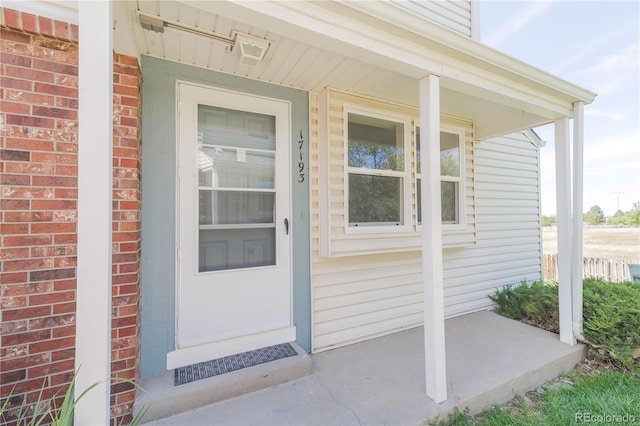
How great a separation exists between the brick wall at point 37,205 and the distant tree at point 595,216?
31.5m

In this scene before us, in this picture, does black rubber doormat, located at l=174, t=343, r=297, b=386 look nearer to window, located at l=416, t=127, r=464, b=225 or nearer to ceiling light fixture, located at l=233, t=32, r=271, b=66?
ceiling light fixture, located at l=233, t=32, r=271, b=66

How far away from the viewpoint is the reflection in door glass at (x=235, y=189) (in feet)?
8.03

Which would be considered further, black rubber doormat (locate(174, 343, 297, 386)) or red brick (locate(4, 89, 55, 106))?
black rubber doormat (locate(174, 343, 297, 386))

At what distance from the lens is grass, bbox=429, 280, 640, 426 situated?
2.09 meters

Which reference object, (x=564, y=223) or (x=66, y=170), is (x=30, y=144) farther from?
(x=564, y=223)

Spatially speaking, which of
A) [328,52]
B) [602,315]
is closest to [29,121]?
[328,52]

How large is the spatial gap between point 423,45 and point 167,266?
2.55 metres

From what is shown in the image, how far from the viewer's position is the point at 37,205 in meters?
1.68

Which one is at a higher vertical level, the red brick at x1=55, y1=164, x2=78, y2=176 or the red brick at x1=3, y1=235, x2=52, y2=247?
the red brick at x1=55, y1=164, x2=78, y2=176

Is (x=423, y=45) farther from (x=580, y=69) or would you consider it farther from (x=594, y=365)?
(x=580, y=69)

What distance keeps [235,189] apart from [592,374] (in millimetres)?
3765

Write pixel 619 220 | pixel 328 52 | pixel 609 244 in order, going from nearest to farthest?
pixel 328 52 < pixel 609 244 < pixel 619 220

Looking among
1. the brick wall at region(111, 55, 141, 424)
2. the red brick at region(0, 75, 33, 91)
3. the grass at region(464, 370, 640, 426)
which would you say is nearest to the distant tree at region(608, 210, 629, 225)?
the grass at region(464, 370, 640, 426)
